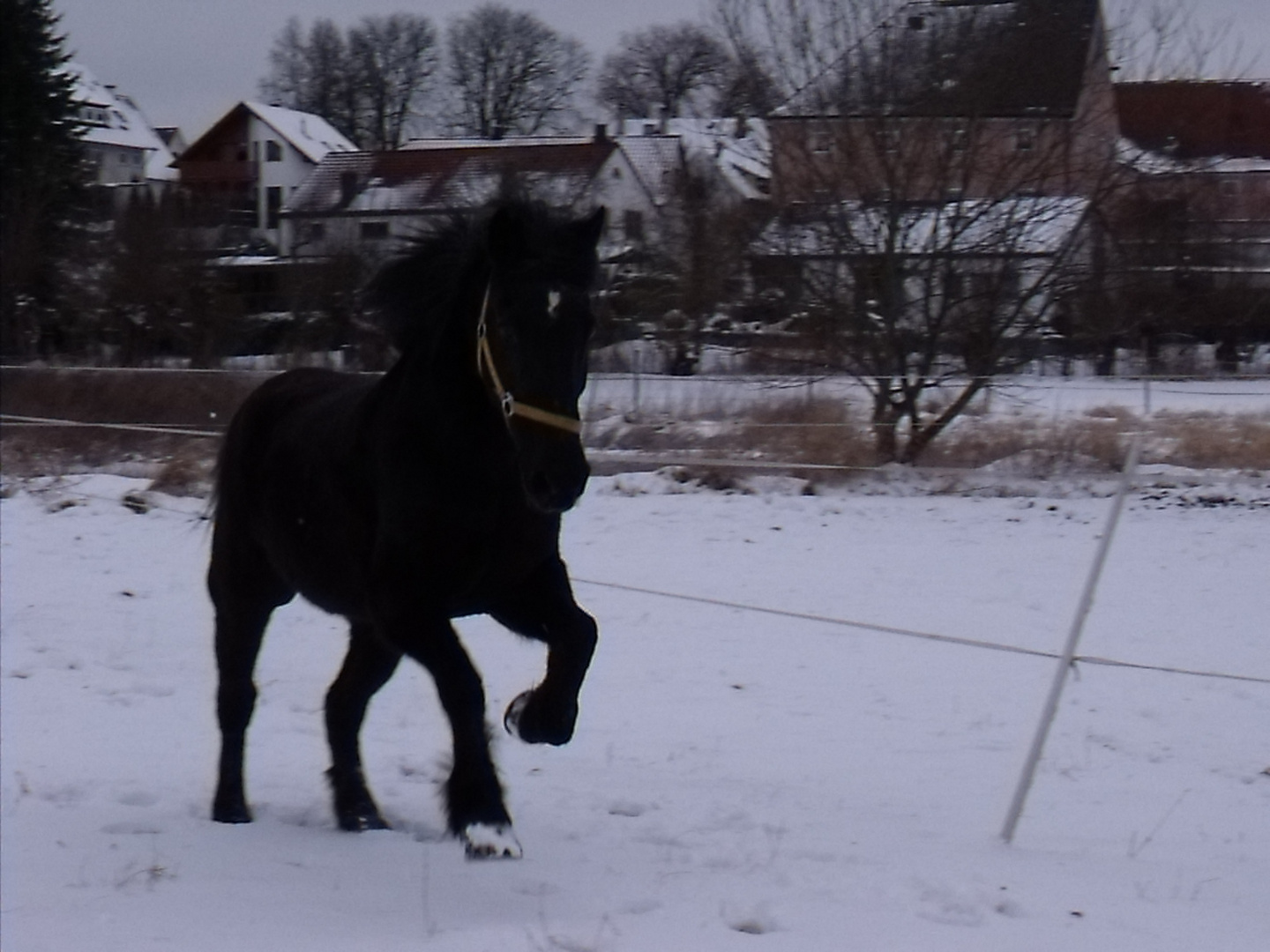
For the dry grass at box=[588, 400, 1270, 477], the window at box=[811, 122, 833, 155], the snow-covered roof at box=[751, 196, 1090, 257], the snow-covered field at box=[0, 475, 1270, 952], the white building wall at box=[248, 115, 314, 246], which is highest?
the white building wall at box=[248, 115, 314, 246]

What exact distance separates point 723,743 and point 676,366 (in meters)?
15.6

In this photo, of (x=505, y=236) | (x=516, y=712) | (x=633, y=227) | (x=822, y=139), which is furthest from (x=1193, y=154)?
(x=516, y=712)

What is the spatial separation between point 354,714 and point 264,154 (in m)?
58.3

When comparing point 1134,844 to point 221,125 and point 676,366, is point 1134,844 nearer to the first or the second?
point 676,366

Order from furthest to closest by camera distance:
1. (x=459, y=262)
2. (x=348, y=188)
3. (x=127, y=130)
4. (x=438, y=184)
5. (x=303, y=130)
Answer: (x=127, y=130)
(x=303, y=130)
(x=348, y=188)
(x=438, y=184)
(x=459, y=262)

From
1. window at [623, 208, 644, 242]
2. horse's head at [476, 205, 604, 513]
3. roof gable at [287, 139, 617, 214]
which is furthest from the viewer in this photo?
roof gable at [287, 139, 617, 214]

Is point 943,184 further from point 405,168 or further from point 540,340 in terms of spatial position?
point 405,168

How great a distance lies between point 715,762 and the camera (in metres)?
6.25

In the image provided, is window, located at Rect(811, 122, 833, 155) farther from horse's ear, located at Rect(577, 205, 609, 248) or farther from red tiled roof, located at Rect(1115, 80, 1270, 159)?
horse's ear, located at Rect(577, 205, 609, 248)

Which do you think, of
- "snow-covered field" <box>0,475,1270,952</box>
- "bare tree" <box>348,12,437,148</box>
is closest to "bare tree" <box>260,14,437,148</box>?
"bare tree" <box>348,12,437,148</box>

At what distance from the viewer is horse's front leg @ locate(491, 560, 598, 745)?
4.11m

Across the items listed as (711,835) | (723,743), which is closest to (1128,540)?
(723,743)

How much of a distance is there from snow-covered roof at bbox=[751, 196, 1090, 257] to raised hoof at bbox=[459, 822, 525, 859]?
529 inches

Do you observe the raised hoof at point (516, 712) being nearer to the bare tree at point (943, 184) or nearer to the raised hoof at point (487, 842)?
the raised hoof at point (487, 842)
